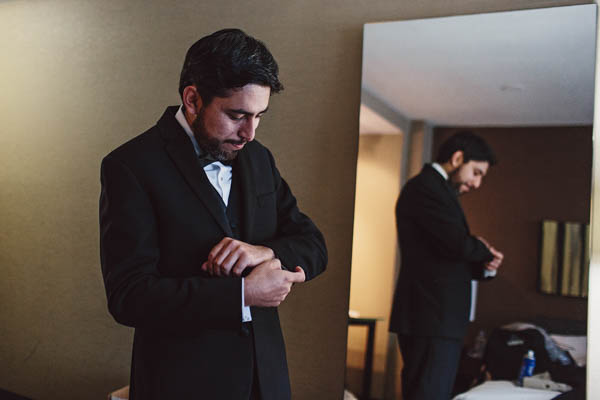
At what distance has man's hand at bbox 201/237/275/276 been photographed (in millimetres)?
1388

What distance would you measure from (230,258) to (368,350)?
3.48ft

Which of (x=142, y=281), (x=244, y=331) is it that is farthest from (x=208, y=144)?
(x=244, y=331)

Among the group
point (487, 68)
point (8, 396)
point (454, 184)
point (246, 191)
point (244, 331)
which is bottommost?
point (8, 396)

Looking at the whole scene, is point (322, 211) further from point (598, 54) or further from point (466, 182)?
point (598, 54)

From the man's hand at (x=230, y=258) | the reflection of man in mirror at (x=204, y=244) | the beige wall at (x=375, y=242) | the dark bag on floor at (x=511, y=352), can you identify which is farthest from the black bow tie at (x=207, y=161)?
the dark bag on floor at (x=511, y=352)

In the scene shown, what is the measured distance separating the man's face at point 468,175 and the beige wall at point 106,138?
421mm

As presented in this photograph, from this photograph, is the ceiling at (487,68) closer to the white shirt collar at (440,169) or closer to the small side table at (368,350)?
the white shirt collar at (440,169)

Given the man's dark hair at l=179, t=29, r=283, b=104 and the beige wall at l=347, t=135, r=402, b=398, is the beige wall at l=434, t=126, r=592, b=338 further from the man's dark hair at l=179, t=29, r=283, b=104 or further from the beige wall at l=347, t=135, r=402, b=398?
the man's dark hair at l=179, t=29, r=283, b=104

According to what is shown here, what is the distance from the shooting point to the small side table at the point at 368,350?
7.24 ft

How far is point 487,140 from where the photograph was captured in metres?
2.01

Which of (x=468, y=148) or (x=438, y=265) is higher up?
(x=468, y=148)

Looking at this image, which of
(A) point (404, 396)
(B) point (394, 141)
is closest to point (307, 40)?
(B) point (394, 141)

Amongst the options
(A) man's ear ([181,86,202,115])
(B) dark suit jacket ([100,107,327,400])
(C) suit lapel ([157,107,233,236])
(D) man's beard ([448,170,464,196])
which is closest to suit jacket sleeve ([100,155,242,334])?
(B) dark suit jacket ([100,107,327,400])

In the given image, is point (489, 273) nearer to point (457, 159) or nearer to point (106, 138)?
point (457, 159)
